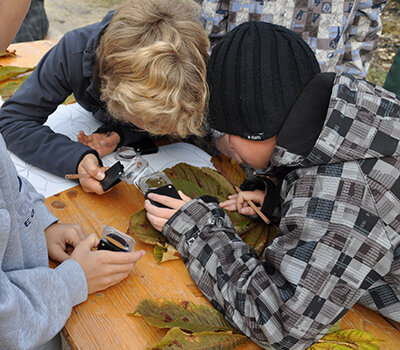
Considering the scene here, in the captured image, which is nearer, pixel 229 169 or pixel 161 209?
pixel 161 209

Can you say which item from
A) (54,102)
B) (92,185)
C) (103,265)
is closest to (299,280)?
(103,265)

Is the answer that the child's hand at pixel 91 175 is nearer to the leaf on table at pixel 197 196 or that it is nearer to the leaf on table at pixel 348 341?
the leaf on table at pixel 197 196

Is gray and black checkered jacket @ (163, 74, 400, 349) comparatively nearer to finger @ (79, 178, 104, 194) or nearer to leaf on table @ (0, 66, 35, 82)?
finger @ (79, 178, 104, 194)

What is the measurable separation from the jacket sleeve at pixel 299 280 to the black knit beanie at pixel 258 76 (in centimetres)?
20

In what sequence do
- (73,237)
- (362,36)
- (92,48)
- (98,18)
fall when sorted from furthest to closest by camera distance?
(98,18) < (362,36) < (92,48) < (73,237)

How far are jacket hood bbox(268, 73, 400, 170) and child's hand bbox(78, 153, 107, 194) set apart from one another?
55 centimetres

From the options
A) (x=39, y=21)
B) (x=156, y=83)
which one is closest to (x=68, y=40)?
(x=156, y=83)

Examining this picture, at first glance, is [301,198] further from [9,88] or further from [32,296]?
[9,88]

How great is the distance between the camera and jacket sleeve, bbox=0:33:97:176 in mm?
1222

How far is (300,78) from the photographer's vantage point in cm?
86

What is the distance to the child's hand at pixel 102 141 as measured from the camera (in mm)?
1335

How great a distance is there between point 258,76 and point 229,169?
0.48m

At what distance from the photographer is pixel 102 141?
135 cm

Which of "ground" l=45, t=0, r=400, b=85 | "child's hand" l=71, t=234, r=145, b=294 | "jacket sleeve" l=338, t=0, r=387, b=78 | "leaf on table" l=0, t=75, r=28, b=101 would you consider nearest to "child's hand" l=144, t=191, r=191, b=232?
"child's hand" l=71, t=234, r=145, b=294
